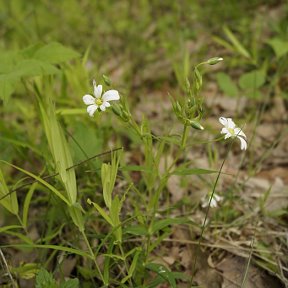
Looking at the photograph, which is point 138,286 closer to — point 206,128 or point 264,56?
point 206,128

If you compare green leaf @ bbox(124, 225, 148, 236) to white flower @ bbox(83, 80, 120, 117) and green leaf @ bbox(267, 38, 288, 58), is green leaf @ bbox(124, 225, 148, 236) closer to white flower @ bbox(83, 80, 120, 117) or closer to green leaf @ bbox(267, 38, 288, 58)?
white flower @ bbox(83, 80, 120, 117)

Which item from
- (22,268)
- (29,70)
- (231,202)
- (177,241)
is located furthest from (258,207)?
(29,70)

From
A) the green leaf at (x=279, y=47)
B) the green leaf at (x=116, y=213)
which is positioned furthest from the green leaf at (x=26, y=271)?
the green leaf at (x=279, y=47)

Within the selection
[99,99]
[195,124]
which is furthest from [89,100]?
[195,124]

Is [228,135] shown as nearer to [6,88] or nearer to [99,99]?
[99,99]

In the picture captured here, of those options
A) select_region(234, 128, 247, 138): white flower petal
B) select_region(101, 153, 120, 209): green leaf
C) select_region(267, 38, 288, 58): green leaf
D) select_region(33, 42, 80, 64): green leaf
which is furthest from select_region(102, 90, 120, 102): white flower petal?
select_region(267, 38, 288, 58): green leaf

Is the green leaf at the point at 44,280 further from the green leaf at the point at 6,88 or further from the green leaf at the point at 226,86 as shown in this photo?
the green leaf at the point at 226,86
